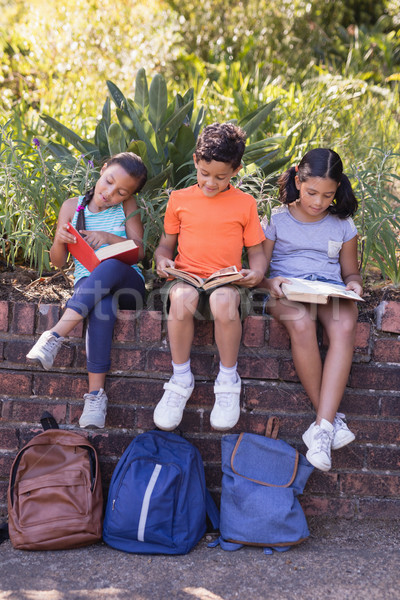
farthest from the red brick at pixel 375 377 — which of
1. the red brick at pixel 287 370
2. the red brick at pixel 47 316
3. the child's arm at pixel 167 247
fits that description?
the red brick at pixel 47 316

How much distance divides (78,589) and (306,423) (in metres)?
1.12

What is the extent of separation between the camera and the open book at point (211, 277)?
2385 mm

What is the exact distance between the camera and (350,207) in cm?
277

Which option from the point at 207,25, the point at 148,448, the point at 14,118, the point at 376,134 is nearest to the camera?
the point at 148,448

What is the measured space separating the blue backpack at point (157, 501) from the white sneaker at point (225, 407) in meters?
0.19

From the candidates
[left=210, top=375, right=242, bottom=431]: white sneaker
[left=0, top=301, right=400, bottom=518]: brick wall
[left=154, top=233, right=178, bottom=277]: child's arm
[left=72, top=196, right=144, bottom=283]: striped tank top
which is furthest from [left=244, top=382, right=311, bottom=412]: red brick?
[left=72, top=196, right=144, bottom=283]: striped tank top

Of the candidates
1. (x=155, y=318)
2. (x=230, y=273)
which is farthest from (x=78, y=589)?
(x=230, y=273)

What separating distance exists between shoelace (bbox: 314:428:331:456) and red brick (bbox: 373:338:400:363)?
47 cm

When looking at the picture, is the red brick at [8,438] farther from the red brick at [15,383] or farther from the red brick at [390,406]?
the red brick at [390,406]

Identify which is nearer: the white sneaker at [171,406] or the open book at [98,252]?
the white sneaker at [171,406]

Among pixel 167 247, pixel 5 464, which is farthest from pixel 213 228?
pixel 5 464

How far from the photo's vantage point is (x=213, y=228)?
2592 mm

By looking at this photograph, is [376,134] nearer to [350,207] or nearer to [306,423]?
[350,207]

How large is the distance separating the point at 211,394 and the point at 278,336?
388mm
